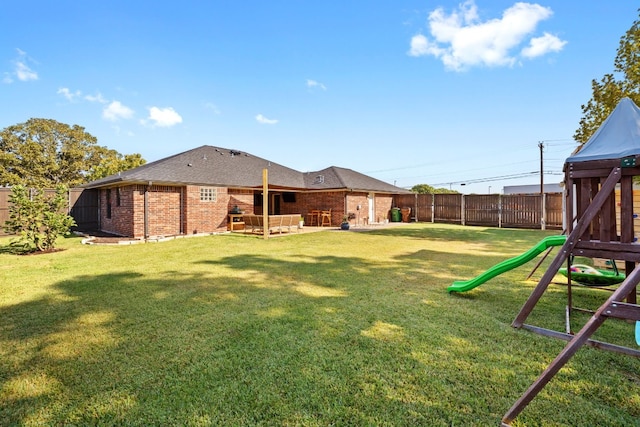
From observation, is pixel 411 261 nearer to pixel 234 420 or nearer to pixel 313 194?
pixel 234 420

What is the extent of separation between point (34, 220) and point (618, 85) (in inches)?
755

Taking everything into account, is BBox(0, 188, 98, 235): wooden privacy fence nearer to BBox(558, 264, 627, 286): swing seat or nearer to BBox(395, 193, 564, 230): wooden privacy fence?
BBox(395, 193, 564, 230): wooden privacy fence

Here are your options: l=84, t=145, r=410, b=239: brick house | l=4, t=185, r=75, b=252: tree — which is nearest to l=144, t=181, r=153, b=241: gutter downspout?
l=84, t=145, r=410, b=239: brick house

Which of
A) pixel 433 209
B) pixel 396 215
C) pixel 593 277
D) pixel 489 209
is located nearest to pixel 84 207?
pixel 396 215

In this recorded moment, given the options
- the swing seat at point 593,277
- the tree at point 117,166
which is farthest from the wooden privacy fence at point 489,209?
the tree at point 117,166

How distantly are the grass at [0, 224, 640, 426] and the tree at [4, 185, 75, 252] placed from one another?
388cm

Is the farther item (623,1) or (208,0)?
(208,0)

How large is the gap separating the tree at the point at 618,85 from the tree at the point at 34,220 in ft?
58.5

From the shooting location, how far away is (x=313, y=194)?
65.4ft

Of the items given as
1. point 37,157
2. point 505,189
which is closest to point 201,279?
point 37,157

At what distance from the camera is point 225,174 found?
53.3ft

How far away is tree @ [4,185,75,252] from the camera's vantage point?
868cm

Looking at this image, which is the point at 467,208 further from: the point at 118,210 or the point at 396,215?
the point at 118,210

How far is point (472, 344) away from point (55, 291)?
6.52 meters
